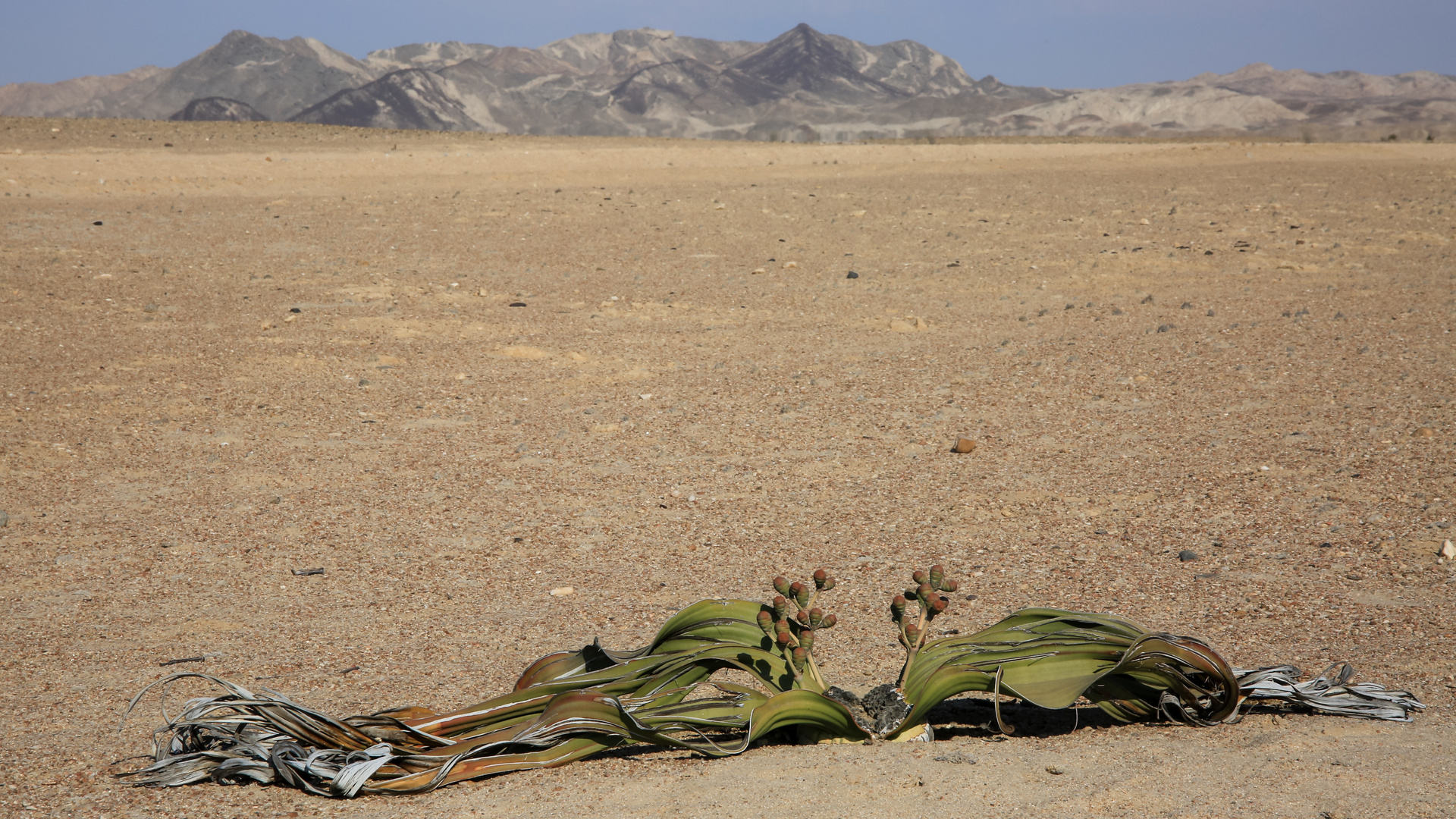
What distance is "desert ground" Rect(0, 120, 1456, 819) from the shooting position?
2363mm

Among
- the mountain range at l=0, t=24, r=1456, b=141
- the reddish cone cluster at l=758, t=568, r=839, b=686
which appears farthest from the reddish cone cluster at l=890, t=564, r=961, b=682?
the mountain range at l=0, t=24, r=1456, b=141

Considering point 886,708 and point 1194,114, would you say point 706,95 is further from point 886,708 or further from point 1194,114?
point 886,708

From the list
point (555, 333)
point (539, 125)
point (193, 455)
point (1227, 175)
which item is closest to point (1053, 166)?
point (1227, 175)

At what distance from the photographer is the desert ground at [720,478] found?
2.36m

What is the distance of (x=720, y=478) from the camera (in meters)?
4.86

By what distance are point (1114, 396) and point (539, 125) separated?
6734cm

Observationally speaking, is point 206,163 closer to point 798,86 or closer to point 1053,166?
point 1053,166

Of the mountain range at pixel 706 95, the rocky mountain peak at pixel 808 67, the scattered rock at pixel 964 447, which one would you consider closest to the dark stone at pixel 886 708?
the scattered rock at pixel 964 447

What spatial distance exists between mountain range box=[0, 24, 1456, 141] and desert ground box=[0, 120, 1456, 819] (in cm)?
4291

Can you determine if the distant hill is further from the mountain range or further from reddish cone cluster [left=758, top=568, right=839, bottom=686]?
reddish cone cluster [left=758, top=568, right=839, bottom=686]

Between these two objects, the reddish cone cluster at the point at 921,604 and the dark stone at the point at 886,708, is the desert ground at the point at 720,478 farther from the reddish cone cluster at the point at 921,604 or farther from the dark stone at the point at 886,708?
the reddish cone cluster at the point at 921,604

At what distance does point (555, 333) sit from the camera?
773 cm

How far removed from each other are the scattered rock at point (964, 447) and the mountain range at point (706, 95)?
47438 mm

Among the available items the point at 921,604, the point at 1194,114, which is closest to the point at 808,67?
the point at 1194,114
